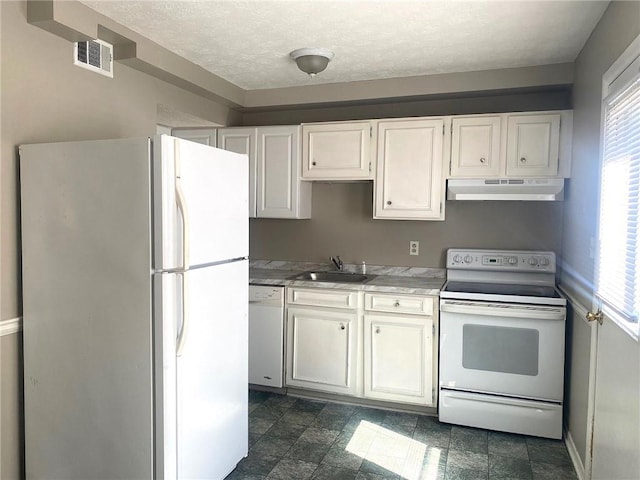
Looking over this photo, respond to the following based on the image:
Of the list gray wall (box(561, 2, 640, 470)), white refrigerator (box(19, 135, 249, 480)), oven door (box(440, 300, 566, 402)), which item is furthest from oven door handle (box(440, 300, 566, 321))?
white refrigerator (box(19, 135, 249, 480))

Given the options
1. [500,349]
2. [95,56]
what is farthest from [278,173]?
[500,349]

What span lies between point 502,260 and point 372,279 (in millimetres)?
972

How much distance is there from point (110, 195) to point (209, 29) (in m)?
1.20

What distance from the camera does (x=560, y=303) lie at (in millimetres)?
2873

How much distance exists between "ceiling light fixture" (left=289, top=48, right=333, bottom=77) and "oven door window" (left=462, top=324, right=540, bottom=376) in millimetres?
1922

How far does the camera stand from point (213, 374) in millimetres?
2260

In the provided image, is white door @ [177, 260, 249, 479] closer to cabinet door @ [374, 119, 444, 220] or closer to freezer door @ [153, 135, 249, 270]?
freezer door @ [153, 135, 249, 270]

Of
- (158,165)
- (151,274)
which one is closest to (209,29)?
(158,165)

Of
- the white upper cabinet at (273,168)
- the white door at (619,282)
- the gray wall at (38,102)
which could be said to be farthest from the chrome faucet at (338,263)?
the white door at (619,282)

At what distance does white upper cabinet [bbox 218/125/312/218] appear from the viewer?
3754mm

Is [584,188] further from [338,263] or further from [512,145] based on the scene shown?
[338,263]

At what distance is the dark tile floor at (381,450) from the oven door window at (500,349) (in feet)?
1.43

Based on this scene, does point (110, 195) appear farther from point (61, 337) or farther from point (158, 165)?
point (61, 337)

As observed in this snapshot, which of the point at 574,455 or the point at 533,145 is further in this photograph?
the point at 533,145
